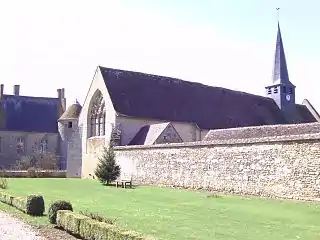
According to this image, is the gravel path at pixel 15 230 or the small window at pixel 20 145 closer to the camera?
the gravel path at pixel 15 230

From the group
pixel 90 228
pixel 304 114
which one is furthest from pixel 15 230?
pixel 304 114

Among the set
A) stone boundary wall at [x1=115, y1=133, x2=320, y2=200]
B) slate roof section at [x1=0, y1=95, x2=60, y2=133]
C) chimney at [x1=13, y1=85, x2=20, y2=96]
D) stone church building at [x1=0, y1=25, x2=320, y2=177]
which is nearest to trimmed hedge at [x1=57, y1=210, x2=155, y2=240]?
stone boundary wall at [x1=115, y1=133, x2=320, y2=200]

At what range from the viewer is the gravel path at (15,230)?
9.86 m

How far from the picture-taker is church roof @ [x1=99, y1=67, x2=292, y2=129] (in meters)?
38.3

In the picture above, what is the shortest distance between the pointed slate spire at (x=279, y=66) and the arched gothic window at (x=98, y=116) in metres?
21.2

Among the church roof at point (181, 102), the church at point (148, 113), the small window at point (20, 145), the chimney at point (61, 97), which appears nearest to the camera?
the church at point (148, 113)

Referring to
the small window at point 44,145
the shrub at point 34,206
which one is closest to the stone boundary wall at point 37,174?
the small window at point 44,145

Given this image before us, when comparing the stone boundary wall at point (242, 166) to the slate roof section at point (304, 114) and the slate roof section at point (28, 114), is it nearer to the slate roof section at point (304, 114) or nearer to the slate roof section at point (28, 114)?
the slate roof section at point (304, 114)

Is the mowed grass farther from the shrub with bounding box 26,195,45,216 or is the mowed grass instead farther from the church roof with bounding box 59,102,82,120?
the church roof with bounding box 59,102,82,120

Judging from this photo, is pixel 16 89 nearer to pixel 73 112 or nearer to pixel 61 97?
pixel 61 97

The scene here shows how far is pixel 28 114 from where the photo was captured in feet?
192

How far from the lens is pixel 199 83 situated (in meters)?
45.1

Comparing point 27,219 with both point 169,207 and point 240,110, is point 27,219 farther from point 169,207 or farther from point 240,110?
point 240,110

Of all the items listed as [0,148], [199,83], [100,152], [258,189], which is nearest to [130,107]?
[100,152]
